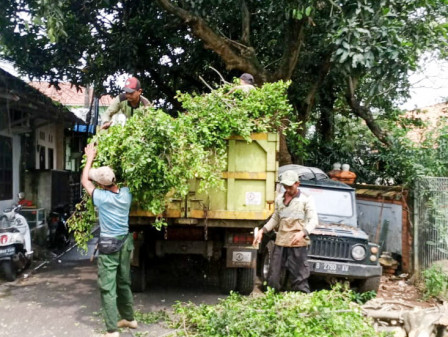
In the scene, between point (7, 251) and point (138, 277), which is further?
point (7, 251)

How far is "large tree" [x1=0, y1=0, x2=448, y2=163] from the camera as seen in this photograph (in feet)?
26.6

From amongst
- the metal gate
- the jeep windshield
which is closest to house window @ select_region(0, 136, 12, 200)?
the jeep windshield

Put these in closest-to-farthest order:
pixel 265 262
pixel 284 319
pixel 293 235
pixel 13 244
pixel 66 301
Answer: pixel 284 319 < pixel 293 235 < pixel 66 301 < pixel 13 244 < pixel 265 262

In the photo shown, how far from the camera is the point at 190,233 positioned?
22.5 ft

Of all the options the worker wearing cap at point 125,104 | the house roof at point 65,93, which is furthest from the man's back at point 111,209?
the house roof at point 65,93

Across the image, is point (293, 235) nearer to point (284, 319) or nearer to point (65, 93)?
point (284, 319)

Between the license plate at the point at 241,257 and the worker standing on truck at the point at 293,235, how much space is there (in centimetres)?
56

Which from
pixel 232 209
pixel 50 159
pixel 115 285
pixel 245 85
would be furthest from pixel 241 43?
pixel 50 159

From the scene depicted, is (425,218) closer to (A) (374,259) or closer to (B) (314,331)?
(A) (374,259)

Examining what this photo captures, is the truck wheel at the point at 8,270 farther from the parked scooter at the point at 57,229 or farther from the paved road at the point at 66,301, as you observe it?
the parked scooter at the point at 57,229

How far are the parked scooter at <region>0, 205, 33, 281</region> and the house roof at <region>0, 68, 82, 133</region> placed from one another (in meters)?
2.13

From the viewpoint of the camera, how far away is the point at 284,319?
4988mm

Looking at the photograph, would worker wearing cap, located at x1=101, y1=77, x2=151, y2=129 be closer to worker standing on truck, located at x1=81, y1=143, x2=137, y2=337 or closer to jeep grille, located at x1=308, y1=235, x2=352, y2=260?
worker standing on truck, located at x1=81, y1=143, x2=137, y2=337

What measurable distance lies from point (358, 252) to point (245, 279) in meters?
1.79
